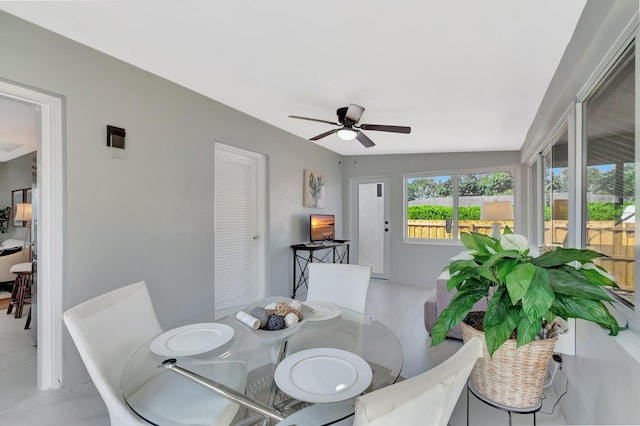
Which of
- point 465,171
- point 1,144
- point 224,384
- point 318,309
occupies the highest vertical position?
point 1,144

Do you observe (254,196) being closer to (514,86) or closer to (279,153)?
(279,153)

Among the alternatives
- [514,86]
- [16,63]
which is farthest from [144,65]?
[514,86]

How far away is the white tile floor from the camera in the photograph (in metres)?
1.83

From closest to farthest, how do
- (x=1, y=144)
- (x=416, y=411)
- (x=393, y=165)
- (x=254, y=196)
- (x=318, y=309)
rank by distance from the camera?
(x=416, y=411), (x=318, y=309), (x=254, y=196), (x=1, y=144), (x=393, y=165)

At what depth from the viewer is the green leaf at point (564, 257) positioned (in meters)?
0.94

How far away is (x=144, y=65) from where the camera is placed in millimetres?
2510

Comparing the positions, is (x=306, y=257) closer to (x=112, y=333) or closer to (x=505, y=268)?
(x=112, y=333)

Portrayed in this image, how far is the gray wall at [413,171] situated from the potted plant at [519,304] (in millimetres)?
4324

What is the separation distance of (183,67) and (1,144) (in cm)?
411

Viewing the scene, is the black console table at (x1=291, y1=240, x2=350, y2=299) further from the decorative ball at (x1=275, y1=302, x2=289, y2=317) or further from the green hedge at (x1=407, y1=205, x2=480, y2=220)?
the decorative ball at (x1=275, y1=302, x2=289, y2=317)

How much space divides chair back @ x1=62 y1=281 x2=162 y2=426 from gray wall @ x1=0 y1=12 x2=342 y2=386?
86 cm

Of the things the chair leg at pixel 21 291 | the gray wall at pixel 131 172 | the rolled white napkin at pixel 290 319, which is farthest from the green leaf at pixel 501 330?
the chair leg at pixel 21 291

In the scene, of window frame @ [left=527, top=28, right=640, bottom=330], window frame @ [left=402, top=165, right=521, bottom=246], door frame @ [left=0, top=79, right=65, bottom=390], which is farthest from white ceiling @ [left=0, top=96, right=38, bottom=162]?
window frame @ [left=402, top=165, right=521, bottom=246]

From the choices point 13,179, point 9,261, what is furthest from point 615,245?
point 13,179
